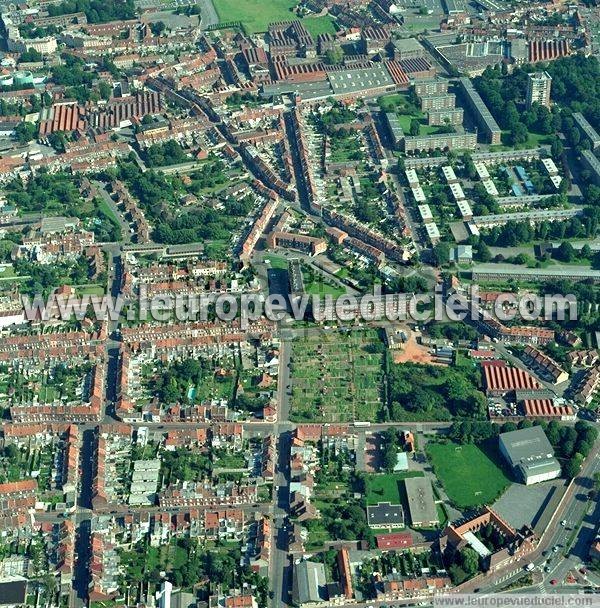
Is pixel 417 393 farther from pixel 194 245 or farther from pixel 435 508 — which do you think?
pixel 194 245

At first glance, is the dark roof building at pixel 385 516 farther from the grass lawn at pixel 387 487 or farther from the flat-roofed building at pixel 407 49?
the flat-roofed building at pixel 407 49

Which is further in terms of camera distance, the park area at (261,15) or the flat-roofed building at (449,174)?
the park area at (261,15)

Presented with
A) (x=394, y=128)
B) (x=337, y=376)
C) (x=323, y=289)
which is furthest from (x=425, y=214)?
(x=337, y=376)

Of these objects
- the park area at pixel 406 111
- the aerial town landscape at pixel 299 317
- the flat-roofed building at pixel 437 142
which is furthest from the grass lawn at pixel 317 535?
the park area at pixel 406 111

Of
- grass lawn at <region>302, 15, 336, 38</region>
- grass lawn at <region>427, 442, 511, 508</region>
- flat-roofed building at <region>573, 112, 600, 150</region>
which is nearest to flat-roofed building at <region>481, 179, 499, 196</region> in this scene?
flat-roofed building at <region>573, 112, 600, 150</region>

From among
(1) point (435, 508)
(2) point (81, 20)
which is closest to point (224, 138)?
(2) point (81, 20)

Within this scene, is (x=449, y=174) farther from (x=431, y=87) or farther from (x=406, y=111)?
(x=431, y=87)

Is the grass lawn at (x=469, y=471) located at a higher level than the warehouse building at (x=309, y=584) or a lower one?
higher
